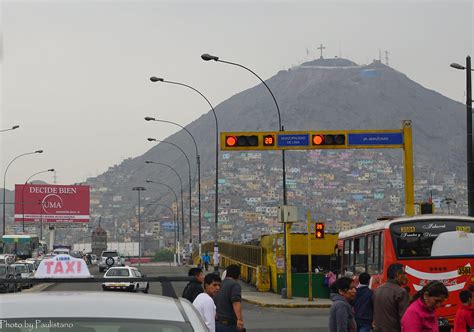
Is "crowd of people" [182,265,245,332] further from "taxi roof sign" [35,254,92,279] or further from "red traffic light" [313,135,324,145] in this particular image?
"red traffic light" [313,135,324,145]

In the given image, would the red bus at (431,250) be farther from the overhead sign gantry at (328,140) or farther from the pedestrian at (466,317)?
the pedestrian at (466,317)

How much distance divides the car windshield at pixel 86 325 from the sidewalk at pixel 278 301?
106 feet

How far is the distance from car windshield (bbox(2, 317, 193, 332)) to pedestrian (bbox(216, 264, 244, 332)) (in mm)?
9057

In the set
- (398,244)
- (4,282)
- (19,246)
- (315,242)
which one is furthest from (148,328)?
(19,246)

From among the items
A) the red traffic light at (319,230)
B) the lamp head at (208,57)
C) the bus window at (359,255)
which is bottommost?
the bus window at (359,255)

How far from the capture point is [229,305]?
14.0 m

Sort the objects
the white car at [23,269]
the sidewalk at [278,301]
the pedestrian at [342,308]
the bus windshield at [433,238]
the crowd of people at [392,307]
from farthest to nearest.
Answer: the white car at [23,269] < the sidewalk at [278,301] < the bus windshield at [433,238] < the pedestrian at [342,308] < the crowd of people at [392,307]

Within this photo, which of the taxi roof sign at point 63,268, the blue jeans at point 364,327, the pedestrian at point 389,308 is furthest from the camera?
the blue jeans at point 364,327

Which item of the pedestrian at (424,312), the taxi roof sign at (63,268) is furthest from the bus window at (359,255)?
the taxi roof sign at (63,268)

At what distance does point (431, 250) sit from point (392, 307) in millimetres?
11421

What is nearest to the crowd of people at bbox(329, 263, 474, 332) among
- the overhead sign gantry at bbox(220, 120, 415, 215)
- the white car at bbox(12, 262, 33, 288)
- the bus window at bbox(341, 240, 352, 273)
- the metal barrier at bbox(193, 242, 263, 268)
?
the bus window at bbox(341, 240, 352, 273)

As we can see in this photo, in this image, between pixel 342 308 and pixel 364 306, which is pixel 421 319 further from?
pixel 364 306

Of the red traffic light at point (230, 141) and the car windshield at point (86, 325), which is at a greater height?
the red traffic light at point (230, 141)

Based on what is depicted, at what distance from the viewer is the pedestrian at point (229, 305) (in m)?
13.8
